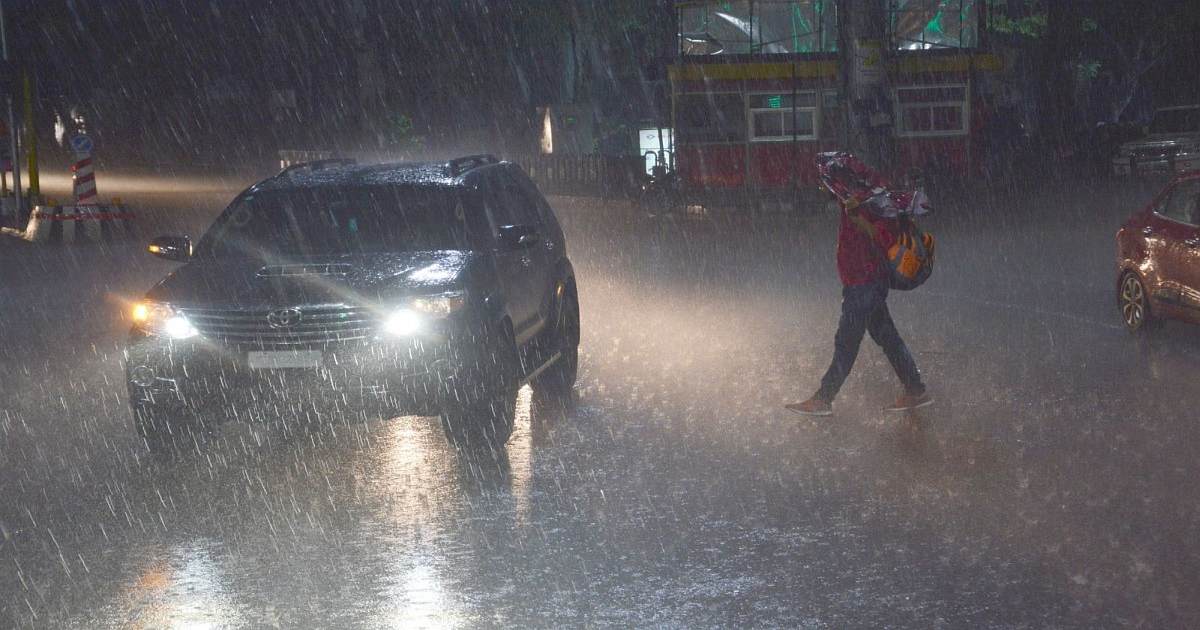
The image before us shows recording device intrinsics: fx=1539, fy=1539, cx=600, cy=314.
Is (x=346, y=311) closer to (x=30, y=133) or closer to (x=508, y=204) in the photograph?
(x=508, y=204)

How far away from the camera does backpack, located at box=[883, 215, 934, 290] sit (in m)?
9.03

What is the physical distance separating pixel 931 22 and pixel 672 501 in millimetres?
31028

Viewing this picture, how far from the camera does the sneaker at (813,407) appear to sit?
9.27 metres

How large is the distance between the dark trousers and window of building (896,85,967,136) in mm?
28212

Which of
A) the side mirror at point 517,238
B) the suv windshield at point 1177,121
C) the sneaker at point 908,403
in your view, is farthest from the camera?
the suv windshield at point 1177,121

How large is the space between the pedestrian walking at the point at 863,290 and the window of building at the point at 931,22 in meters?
27.9

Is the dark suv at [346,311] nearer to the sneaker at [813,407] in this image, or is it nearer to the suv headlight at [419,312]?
the suv headlight at [419,312]

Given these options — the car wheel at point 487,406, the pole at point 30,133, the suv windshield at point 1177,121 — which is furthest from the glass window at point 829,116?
the car wheel at point 487,406

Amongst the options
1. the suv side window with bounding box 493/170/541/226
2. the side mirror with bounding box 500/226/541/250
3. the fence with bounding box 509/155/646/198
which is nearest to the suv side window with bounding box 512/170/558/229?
the suv side window with bounding box 493/170/541/226

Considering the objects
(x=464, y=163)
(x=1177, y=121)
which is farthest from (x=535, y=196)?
(x=1177, y=121)

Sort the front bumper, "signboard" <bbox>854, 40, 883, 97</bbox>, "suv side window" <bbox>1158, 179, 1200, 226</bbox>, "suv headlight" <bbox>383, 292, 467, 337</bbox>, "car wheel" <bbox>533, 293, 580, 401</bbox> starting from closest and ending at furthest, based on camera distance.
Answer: the front bumper < "suv headlight" <bbox>383, 292, 467, 337</bbox> < "car wheel" <bbox>533, 293, 580, 401</bbox> < "suv side window" <bbox>1158, 179, 1200, 226</bbox> < "signboard" <bbox>854, 40, 883, 97</bbox>

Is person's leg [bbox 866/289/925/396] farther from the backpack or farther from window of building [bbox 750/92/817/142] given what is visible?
window of building [bbox 750/92/817/142]

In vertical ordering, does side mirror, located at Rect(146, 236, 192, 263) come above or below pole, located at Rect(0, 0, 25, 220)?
below

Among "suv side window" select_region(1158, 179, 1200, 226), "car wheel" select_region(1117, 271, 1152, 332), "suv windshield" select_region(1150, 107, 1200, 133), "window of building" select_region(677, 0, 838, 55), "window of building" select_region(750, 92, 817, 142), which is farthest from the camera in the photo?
"suv windshield" select_region(1150, 107, 1200, 133)
